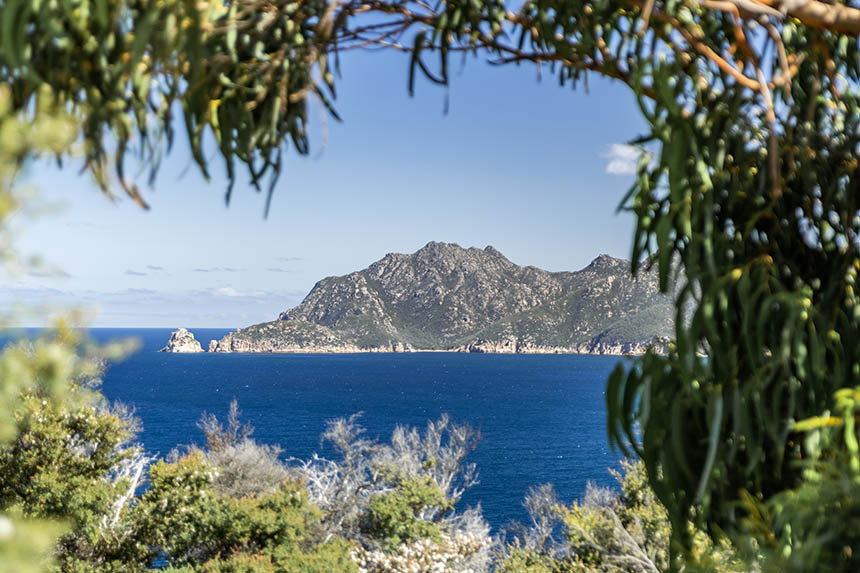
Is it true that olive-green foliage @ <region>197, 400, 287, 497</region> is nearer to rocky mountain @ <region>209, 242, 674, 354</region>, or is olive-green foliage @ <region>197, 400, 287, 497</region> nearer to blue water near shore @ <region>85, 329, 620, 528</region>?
blue water near shore @ <region>85, 329, 620, 528</region>

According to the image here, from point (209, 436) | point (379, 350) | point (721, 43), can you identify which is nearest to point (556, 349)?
point (379, 350)

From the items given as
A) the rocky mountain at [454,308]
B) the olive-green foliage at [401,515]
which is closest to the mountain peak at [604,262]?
the rocky mountain at [454,308]

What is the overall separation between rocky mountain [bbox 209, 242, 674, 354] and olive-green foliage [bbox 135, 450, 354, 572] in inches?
2100

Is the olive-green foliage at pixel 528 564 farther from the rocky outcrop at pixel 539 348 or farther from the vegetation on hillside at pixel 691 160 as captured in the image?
the rocky outcrop at pixel 539 348

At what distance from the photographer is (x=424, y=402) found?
4997cm

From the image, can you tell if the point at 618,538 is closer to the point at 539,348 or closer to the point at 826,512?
the point at 826,512

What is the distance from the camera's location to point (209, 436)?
707 inches

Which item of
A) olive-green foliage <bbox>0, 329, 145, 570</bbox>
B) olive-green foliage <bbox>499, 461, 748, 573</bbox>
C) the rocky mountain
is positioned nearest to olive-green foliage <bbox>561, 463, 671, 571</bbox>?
olive-green foliage <bbox>499, 461, 748, 573</bbox>

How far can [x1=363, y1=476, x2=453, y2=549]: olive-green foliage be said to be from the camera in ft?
38.3

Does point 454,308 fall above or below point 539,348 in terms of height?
above

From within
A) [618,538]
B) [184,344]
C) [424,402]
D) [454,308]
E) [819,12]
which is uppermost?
[819,12]

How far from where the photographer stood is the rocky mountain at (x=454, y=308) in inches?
2554

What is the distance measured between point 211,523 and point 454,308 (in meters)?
73.4

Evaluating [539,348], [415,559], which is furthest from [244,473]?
[539,348]
